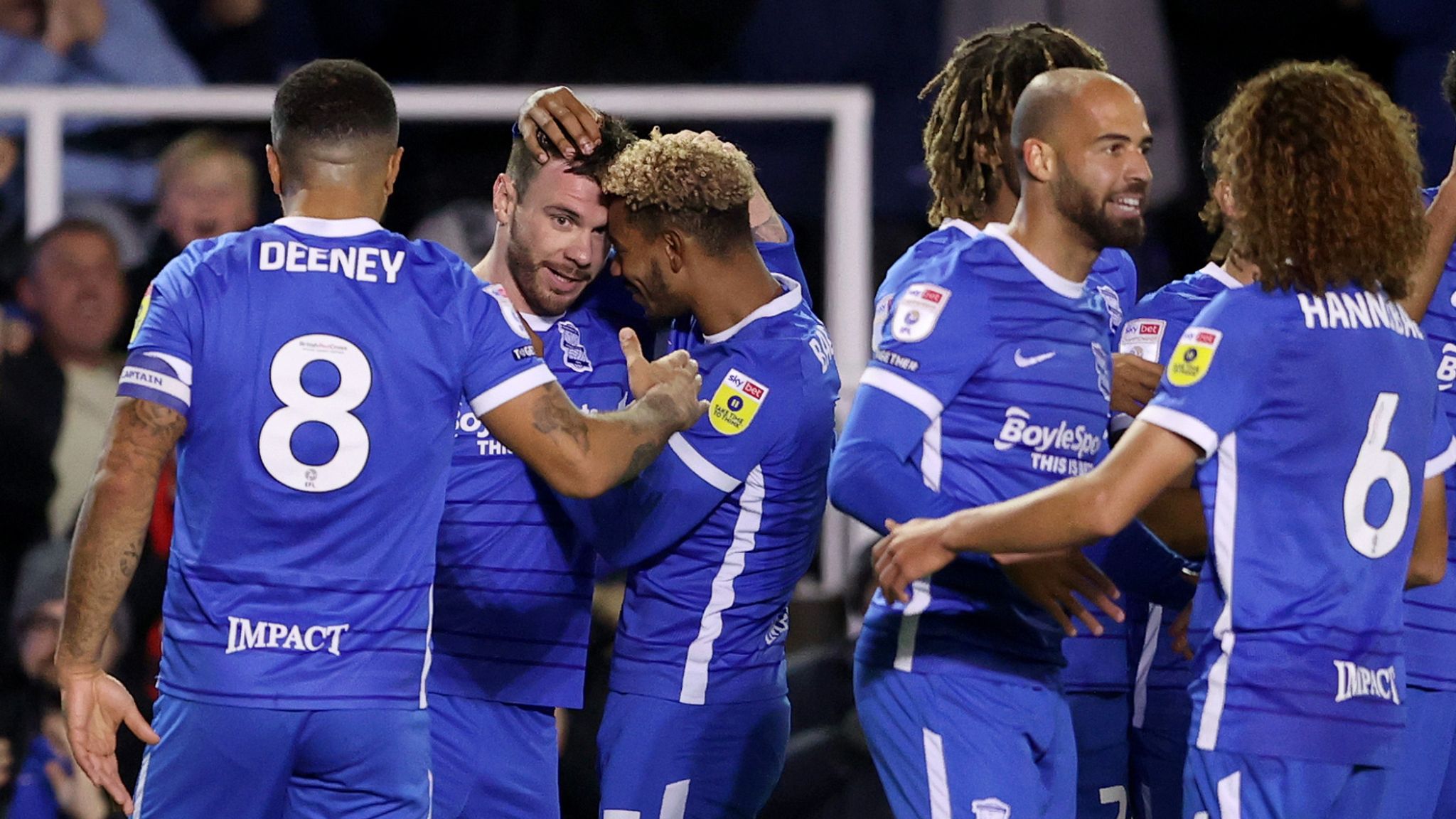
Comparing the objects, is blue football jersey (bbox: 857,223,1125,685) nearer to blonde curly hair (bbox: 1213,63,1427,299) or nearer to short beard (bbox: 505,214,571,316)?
blonde curly hair (bbox: 1213,63,1427,299)

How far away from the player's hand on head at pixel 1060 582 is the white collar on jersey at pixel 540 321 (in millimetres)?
1358

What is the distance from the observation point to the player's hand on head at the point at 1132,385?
3.62 m

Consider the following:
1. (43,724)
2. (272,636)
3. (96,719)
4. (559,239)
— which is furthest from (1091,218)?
(43,724)

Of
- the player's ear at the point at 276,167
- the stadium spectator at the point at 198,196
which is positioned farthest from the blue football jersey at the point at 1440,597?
the stadium spectator at the point at 198,196

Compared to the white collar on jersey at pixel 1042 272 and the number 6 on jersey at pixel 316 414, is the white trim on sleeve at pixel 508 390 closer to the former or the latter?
the number 6 on jersey at pixel 316 414

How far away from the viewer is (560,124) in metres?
4.01

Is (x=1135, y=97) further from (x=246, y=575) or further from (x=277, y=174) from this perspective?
(x=246, y=575)

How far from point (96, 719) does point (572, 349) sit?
4.42 feet

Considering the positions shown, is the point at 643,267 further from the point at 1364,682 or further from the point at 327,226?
the point at 1364,682

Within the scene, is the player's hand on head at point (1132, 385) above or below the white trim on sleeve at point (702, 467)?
above

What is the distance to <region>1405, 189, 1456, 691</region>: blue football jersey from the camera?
371 cm

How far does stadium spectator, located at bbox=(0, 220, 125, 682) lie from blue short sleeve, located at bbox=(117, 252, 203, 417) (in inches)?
125

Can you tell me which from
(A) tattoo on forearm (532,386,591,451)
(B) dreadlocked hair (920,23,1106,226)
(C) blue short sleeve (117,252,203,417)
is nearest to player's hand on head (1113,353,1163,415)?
(B) dreadlocked hair (920,23,1106,226)

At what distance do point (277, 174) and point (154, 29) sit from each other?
4.24 metres
